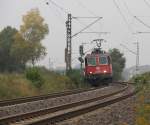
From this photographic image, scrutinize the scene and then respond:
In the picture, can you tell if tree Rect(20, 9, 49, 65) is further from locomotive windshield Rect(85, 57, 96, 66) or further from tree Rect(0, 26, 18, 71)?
locomotive windshield Rect(85, 57, 96, 66)

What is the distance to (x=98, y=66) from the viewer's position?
1764 inches

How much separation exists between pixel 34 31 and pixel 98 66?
1924 inches

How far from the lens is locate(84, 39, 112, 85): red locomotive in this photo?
147ft

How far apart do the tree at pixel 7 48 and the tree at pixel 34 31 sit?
3.02 meters

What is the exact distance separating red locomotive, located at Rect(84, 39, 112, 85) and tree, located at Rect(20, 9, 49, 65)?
42012 millimetres

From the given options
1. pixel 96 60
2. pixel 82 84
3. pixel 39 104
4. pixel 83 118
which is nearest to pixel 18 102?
pixel 39 104

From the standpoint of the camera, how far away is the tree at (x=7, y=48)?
273 feet

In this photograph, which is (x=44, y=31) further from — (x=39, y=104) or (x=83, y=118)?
(x=83, y=118)

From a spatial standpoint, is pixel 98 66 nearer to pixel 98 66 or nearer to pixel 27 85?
pixel 98 66

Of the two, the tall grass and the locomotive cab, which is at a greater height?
the locomotive cab

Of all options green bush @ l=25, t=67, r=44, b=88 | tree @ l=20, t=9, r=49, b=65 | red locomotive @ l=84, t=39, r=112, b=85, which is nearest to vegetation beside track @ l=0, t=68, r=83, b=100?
green bush @ l=25, t=67, r=44, b=88

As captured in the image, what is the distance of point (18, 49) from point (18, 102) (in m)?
63.0

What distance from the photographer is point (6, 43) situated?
97.4 metres

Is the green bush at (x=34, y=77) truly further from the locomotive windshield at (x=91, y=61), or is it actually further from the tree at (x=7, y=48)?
the tree at (x=7, y=48)
